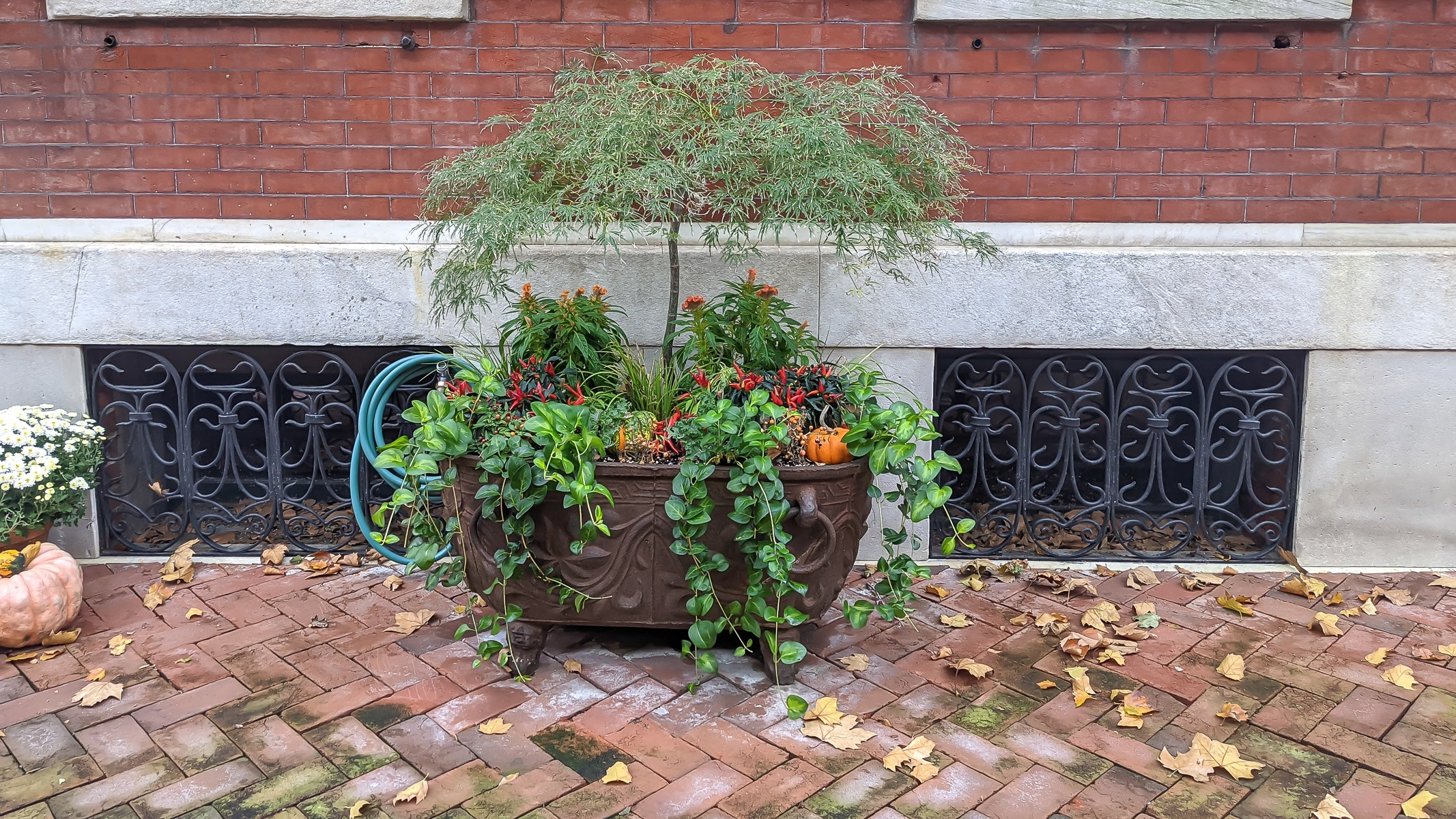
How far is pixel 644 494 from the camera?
3111 mm

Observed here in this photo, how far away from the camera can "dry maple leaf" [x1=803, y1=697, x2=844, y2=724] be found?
118 inches

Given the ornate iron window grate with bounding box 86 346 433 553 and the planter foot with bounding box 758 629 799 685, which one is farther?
the ornate iron window grate with bounding box 86 346 433 553

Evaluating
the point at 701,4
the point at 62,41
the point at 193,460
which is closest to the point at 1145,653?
the point at 701,4

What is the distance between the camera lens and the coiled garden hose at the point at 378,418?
4.11 m

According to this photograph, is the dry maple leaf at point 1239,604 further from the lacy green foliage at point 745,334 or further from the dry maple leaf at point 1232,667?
the lacy green foliage at point 745,334

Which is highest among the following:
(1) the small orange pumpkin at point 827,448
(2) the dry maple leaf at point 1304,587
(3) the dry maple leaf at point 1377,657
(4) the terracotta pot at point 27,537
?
(1) the small orange pumpkin at point 827,448

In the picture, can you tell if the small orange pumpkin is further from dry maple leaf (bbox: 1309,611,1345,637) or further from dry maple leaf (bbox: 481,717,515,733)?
dry maple leaf (bbox: 1309,611,1345,637)

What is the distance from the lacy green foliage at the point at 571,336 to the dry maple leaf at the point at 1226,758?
6.84ft

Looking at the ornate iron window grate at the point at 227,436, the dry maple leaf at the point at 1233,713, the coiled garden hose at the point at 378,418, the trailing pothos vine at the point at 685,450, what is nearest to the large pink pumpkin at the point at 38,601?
the ornate iron window grate at the point at 227,436

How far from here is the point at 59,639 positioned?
3545 mm

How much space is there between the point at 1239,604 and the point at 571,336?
8.50 ft

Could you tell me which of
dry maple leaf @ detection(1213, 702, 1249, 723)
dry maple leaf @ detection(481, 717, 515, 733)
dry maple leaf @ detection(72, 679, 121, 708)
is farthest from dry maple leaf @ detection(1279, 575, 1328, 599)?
dry maple leaf @ detection(72, 679, 121, 708)

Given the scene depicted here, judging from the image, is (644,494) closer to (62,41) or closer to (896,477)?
(896,477)

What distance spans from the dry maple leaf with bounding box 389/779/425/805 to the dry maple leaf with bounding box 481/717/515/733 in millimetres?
306
